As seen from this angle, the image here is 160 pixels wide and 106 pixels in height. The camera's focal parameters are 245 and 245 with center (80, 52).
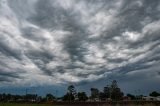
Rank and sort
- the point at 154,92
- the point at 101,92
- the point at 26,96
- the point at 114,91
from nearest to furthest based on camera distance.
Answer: the point at 114,91 → the point at 101,92 → the point at 154,92 → the point at 26,96

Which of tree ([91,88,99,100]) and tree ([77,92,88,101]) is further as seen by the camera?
tree ([91,88,99,100])

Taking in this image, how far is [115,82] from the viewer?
458 ft

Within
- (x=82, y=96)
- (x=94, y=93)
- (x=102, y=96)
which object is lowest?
(x=102, y=96)

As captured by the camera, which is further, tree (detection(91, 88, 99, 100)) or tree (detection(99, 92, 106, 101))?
tree (detection(91, 88, 99, 100))

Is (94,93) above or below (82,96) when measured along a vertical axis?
above

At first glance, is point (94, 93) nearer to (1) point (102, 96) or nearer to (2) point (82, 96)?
(1) point (102, 96)

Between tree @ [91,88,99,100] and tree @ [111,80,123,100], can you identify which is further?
tree @ [91,88,99,100]

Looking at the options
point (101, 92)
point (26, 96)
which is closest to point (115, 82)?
point (101, 92)

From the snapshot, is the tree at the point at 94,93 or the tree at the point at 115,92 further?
the tree at the point at 94,93

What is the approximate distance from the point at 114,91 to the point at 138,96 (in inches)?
872

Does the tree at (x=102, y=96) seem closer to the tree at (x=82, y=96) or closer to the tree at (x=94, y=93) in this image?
the tree at (x=94, y=93)

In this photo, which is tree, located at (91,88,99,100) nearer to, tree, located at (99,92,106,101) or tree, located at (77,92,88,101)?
tree, located at (99,92,106,101)

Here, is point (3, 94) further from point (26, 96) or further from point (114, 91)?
point (114, 91)

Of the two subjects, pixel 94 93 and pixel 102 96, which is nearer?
pixel 102 96
